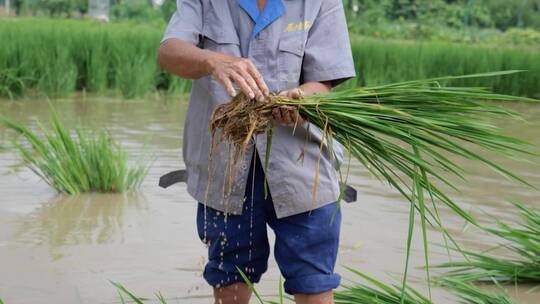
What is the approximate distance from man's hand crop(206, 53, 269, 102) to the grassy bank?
7144 millimetres

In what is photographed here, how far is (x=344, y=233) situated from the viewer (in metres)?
4.74

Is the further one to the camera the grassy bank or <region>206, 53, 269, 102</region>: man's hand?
the grassy bank

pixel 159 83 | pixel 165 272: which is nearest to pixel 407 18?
pixel 159 83

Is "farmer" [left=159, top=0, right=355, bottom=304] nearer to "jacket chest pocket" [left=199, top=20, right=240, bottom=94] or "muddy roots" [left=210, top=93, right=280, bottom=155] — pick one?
"jacket chest pocket" [left=199, top=20, right=240, bottom=94]

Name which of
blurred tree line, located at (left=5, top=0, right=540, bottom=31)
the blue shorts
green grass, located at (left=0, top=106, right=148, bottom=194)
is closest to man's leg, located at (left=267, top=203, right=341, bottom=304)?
the blue shorts

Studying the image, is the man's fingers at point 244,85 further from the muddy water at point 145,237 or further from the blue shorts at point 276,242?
the muddy water at point 145,237

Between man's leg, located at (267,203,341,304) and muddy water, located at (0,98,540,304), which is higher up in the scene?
man's leg, located at (267,203,341,304)

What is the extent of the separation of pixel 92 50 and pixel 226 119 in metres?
8.12

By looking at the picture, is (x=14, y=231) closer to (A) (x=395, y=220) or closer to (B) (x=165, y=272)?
(B) (x=165, y=272)

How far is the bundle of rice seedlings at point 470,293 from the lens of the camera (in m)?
3.27

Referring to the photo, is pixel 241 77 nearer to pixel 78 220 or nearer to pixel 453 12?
pixel 78 220

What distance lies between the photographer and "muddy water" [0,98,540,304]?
3.81 meters

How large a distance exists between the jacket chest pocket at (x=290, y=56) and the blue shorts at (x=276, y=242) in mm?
253

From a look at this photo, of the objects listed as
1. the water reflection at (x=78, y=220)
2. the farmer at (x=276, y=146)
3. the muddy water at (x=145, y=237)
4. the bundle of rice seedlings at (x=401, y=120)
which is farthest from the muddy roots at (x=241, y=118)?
the water reflection at (x=78, y=220)
